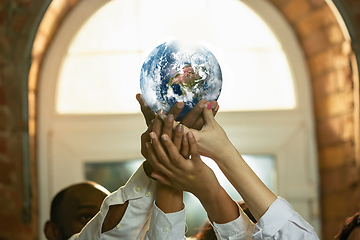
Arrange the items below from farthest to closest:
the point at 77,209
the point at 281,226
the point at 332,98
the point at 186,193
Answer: the point at 186,193 → the point at 332,98 → the point at 77,209 → the point at 281,226

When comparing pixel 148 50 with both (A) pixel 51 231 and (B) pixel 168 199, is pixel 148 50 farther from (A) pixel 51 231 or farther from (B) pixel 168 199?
(B) pixel 168 199

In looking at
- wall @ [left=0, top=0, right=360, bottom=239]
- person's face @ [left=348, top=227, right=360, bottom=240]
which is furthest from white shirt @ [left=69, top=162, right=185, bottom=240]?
wall @ [left=0, top=0, right=360, bottom=239]

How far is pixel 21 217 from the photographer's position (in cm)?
199

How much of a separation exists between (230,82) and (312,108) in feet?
1.58

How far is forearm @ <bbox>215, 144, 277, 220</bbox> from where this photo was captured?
0.87m

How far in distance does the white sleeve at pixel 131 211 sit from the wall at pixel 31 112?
3.75 feet

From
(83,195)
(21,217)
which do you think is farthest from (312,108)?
(21,217)

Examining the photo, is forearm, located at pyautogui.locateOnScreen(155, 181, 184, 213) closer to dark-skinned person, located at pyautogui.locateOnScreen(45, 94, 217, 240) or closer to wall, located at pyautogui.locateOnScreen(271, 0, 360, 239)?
dark-skinned person, located at pyautogui.locateOnScreen(45, 94, 217, 240)

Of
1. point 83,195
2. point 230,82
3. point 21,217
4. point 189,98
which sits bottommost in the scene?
point 21,217

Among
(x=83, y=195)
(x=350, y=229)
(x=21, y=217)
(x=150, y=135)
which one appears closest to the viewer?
(x=150, y=135)

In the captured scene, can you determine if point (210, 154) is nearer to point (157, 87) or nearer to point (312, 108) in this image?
point (157, 87)

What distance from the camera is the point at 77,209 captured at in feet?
4.25

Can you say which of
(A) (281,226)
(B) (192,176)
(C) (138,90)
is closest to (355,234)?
(A) (281,226)

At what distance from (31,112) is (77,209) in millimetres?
991
